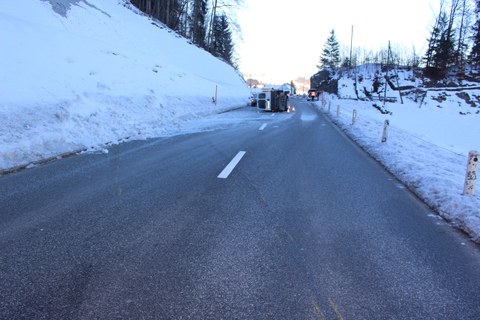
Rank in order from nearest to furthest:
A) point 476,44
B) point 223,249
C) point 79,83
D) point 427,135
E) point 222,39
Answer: point 223,249 → point 79,83 → point 427,135 → point 476,44 → point 222,39

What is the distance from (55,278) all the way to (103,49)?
21788mm

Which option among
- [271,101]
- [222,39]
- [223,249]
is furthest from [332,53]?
[223,249]

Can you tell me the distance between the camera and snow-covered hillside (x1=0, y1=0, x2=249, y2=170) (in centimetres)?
925

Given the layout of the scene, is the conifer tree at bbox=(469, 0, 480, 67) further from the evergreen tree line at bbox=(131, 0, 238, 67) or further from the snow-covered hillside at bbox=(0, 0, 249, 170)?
the snow-covered hillside at bbox=(0, 0, 249, 170)

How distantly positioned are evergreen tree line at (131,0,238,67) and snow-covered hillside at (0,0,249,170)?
19.1 meters

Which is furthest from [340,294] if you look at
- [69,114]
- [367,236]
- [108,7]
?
[108,7]

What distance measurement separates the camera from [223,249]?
12.6ft

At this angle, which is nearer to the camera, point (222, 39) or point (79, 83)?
point (79, 83)

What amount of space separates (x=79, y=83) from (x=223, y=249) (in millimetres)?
12505

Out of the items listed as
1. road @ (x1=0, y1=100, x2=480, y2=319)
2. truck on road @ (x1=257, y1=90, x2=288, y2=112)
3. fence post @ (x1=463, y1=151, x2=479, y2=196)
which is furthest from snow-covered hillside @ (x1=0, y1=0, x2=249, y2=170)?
fence post @ (x1=463, y1=151, x2=479, y2=196)

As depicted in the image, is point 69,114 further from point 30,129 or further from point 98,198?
point 98,198

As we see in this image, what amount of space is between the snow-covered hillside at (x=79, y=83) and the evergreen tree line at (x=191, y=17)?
753 inches

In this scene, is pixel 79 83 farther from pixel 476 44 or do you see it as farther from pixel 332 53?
pixel 332 53

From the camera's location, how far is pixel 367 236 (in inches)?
172
